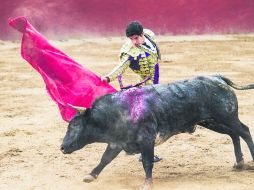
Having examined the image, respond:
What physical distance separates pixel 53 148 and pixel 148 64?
1.27m

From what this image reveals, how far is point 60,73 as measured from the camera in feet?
14.8

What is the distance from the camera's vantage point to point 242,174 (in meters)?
4.32

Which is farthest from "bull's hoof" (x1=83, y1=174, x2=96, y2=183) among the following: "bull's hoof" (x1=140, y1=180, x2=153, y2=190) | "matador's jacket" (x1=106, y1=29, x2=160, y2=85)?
"matador's jacket" (x1=106, y1=29, x2=160, y2=85)

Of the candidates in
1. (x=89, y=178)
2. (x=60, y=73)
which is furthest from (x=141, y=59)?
(x=89, y=178)

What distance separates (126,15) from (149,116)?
33.2 ft

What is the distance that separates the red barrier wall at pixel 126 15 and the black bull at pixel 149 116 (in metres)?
9.72

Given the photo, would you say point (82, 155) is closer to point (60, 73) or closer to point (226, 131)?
point (60, 73)

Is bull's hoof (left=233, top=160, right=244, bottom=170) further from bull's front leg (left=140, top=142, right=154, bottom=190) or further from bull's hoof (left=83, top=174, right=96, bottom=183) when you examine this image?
bull's hoof (left=83, top=174, right=96, bottom=183)

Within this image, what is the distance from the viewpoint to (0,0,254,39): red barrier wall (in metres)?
13.8

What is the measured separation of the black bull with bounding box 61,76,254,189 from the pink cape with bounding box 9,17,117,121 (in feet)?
1.11

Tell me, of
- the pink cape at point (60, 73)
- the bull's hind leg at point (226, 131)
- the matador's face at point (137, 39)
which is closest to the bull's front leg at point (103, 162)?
the pink cape at point (60, 73)

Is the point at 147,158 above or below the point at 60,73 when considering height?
below

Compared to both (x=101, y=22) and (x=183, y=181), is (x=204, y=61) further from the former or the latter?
(x=183, y=181)

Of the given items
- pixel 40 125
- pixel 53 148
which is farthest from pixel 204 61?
pixel 53 148
